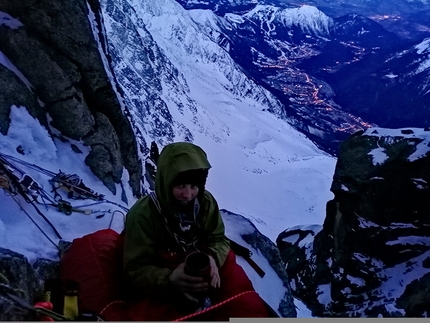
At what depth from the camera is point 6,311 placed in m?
1.98

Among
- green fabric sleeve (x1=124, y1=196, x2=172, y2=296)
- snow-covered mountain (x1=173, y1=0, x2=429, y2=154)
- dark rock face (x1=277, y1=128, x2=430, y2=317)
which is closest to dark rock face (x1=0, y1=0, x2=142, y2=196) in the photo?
green fabric sleeve (x1=124, y1=196, x2=172, y2=296)

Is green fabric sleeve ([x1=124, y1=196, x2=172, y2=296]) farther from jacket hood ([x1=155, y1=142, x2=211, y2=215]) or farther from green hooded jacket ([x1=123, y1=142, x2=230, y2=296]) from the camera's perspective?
jacket hood ([x1=155, y1=142, x2=211, y2=215])

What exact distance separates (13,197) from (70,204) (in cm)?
87

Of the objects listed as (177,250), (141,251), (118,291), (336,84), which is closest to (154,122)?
(118,291)

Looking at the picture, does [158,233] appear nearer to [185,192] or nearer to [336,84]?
[185,192]

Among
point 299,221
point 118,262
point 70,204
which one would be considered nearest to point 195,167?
point 118,262

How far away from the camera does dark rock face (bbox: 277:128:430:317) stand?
517 inches

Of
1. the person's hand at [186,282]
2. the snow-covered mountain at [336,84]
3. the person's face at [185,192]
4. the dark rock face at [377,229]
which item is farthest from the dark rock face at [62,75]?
the snow-covered mountain at [336,84]

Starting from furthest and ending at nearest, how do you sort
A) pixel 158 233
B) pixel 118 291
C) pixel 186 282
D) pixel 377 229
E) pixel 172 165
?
pixel 377 229, pixel 118 291, pixel 158 233, pixel 172 165, pixel 186 282

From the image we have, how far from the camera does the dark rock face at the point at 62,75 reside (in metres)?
6.79

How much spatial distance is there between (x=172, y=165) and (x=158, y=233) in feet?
1.84

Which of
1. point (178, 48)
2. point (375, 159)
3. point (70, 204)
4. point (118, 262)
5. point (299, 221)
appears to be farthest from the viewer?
point (178, 48)

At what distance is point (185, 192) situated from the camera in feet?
9.09

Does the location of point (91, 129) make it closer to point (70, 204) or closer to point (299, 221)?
point (70, 204)
